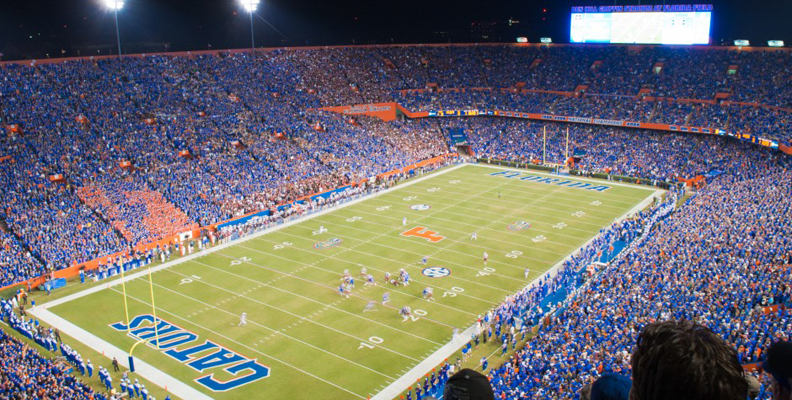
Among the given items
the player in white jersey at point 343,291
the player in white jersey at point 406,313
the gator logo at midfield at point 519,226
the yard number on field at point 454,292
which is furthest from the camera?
the gator logo at midfield at point 519,226

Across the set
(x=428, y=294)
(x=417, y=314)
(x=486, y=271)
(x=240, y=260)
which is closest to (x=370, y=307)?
(x=417, y=314)

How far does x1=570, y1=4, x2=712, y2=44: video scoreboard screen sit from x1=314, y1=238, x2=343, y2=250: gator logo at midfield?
131 ft

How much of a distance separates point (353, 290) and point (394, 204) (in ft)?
51.7

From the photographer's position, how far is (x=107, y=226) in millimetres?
36344

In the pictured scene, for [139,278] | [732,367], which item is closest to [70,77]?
[139,278]

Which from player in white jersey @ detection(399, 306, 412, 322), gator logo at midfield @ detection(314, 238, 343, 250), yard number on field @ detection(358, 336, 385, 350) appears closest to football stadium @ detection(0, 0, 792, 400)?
yard number on field @ detection(358, 336, 385, 350)

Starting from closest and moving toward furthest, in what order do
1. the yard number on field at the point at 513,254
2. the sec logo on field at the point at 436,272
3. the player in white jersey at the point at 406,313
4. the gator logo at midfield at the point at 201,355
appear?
the gator logo at midfield at the point at 201,355
the player in white jersey at the point at 406,313
the sec logo on field at the point at 436,272
the yard number on field at the point at 513,254

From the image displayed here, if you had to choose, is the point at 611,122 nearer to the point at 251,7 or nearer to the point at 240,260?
the point at 251,7

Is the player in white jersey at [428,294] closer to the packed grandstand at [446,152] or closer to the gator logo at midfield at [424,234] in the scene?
the packed grandstand at [446,152]

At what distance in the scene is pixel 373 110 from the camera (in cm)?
6388

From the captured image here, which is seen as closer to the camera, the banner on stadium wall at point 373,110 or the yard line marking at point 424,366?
the yard line marking at point 424,366

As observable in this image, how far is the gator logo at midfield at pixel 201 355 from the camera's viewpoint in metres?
22.5

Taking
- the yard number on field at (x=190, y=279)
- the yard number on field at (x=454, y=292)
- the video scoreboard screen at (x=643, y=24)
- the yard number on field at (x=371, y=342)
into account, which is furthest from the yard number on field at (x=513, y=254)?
the video scoreboard screen at (x=643, y=24)

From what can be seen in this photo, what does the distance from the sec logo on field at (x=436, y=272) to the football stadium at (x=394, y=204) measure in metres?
0.05
